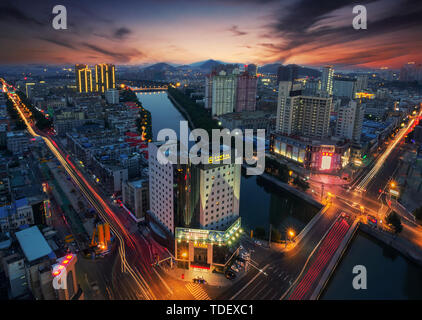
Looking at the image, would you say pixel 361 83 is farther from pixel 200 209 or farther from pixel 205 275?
pixel 205 275

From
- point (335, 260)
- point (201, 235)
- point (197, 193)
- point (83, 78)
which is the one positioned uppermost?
point (83, 78)

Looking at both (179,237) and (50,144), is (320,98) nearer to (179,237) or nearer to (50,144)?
(179,237)

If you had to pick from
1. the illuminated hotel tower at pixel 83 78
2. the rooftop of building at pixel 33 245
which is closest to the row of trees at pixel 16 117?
the illuminated hotel tower at pixel 83 78

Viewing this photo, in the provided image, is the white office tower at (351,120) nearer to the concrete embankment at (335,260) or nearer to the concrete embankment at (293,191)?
the concrete embankment at (293,191)

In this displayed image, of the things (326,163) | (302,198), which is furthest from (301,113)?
(302,198)

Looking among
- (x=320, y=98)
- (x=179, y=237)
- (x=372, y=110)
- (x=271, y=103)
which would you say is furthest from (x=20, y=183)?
(x=372, y=110)
